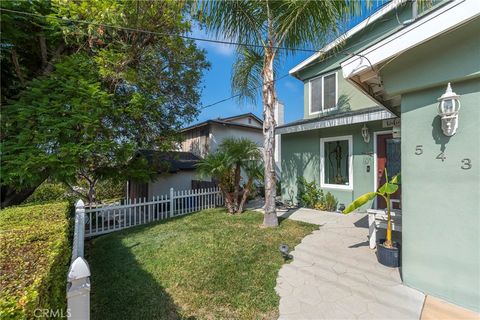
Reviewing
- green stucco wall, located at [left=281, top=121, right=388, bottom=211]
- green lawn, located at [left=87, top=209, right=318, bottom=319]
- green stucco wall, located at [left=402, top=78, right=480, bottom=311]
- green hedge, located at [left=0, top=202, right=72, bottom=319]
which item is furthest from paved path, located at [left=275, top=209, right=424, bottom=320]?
green stucco wall, located at [left=281, top=121, right=388, bottom=211]

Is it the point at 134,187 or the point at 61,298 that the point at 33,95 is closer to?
the point at 61,298

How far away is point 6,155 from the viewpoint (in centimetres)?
523

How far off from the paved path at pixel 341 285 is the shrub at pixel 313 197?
2995 millimetres

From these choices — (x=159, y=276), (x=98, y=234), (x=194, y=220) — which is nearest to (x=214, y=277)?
(x=159, y=276)

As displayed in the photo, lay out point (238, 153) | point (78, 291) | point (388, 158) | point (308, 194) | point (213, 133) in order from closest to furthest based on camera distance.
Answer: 1. point (78, 291)
2. point (388, 158)
3. point (238, 153)
4. point (308, 194)
5. point (213, 133)

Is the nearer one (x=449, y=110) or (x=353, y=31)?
(x=449, y=110)

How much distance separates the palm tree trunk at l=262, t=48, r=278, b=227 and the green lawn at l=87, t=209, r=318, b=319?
1.70ft

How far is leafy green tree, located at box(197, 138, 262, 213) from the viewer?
303 inches

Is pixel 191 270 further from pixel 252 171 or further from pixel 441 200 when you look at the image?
pixel 252 171

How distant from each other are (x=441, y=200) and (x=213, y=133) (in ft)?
37.3

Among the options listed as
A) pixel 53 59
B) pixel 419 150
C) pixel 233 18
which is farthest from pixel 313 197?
pixel 53 59

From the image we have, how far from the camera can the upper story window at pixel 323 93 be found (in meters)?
9.16

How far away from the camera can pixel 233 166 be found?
26.0 ft

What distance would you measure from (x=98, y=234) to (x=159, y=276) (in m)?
4.21
